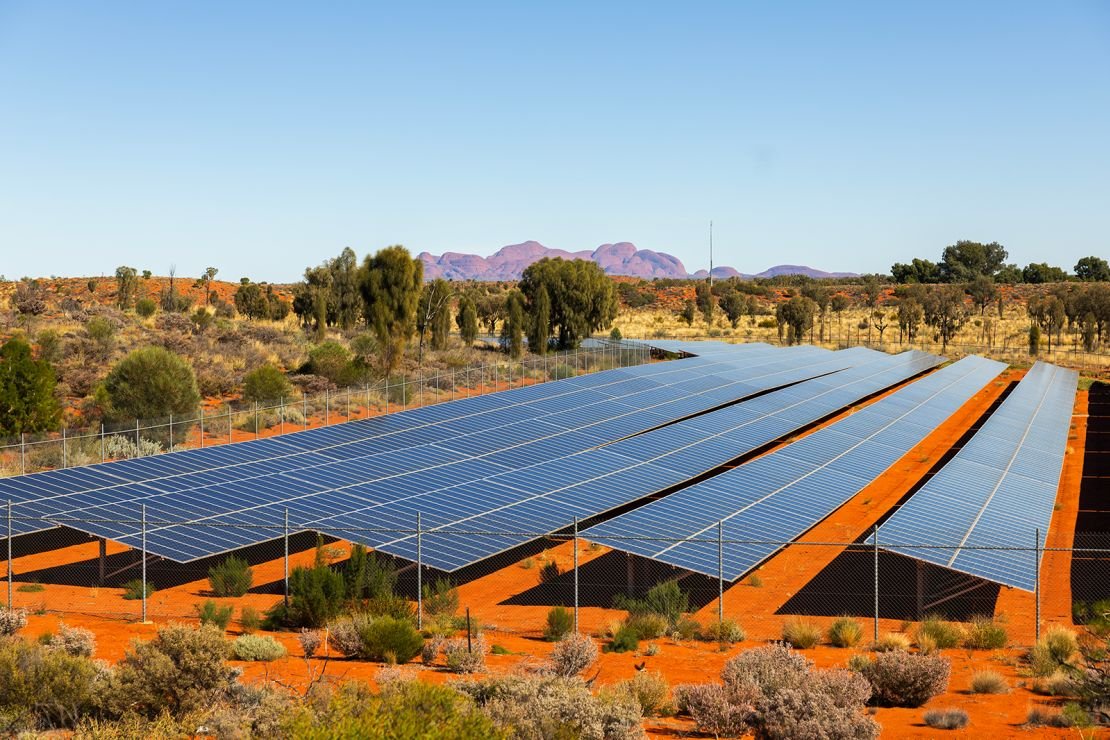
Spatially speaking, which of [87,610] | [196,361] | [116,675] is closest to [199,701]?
[116,675]

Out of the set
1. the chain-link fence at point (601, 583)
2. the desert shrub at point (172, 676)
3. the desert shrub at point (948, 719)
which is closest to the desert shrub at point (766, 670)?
the desert shrub at point (948, 719)

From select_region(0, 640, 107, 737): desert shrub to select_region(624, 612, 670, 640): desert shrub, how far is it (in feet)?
31.3

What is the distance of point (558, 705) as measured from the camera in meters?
13.0

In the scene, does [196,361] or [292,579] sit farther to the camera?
[196,361]

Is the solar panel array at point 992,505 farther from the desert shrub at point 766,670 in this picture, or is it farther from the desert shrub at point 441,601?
the desert shrub at point 441,601

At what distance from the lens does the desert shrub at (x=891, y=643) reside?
18.9 m

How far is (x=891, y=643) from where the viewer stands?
19125mm

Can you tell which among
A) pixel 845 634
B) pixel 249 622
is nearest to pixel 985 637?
pixel 845 634

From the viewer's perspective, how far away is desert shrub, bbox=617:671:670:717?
15.3 metres

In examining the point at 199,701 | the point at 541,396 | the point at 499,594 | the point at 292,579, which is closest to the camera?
the point at 199,701

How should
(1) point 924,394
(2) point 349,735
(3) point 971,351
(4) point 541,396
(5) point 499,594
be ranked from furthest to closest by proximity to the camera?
(3) point 971,351
(1) point 924,394
(4) point 541,396
(5) point 499,594
(2) point 349,735

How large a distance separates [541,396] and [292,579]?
24640 millimetres

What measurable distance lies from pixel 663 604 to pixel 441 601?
4255mm

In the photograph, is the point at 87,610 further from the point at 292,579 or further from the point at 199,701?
the point at 199,701
